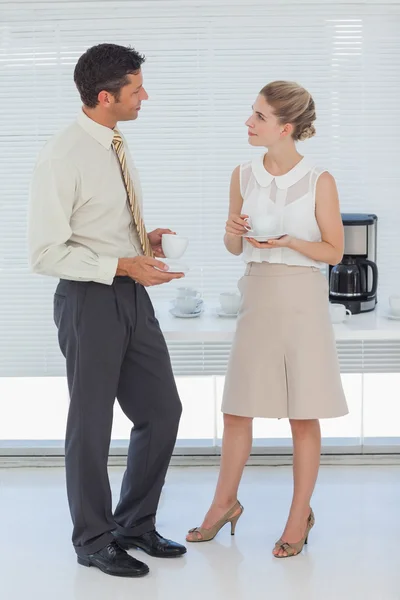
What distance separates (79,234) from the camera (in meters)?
2.84

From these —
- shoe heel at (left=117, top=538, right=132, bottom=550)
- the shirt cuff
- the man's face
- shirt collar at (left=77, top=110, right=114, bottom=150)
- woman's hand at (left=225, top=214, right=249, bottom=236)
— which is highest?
the man's face

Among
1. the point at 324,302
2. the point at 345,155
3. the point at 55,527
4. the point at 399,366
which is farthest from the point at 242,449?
the point at 345,155

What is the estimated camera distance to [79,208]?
9.27ft

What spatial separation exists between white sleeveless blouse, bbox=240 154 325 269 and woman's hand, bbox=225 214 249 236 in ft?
0.21

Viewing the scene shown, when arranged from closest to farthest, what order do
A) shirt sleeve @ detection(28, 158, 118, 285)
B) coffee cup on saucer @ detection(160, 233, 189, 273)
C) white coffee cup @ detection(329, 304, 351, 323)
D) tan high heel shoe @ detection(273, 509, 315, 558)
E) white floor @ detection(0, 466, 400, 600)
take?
shirt sleeve @ detection(28, 158, 118, 285)
white floor @ detection(0, 466, 400, 600)
coffee cup on saucer @ detection(160, 233, 189, 273)
tan high heel shoe @ detection(273, 509, 315, 558)
white coffee cup @ detection(329, 304, 351, 323)

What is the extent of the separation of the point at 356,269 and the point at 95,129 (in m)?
1.32

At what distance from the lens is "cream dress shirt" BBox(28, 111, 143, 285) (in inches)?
108

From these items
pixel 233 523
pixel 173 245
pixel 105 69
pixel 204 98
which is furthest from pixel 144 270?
pixel 204 98

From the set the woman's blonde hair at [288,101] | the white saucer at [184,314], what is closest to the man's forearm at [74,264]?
the woman's blonde hair at [288,101]

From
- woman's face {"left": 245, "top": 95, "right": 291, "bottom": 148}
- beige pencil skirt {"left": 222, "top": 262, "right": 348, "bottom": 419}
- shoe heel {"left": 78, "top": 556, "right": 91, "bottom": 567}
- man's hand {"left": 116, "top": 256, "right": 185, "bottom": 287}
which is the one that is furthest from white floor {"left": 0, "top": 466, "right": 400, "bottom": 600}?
woman's face {"left": 245, "top": 95, "right": 291, "bottom": 148}

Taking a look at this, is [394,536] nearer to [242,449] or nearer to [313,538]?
[313,538]

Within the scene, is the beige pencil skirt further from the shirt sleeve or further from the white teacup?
the white teacup

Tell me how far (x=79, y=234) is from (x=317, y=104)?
5.12ft

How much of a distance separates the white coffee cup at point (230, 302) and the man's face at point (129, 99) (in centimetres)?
97
